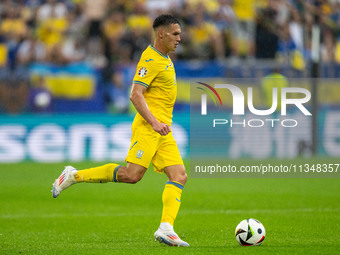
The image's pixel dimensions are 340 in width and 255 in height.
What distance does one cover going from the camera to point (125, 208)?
1072cm

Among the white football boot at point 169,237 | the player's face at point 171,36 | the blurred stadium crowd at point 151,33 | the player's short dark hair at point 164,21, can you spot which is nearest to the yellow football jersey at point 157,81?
the player's face at point 171,36

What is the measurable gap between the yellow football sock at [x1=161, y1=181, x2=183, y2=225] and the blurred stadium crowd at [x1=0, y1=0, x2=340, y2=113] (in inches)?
460

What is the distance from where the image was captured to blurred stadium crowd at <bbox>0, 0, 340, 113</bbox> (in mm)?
19156

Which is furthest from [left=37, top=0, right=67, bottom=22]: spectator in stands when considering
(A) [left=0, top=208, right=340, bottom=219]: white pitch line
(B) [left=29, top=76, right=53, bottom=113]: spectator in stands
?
(A) [left=0, top=208, right=340, bottom=219]: white pitch line

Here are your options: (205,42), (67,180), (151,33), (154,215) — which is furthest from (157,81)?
(205,42)

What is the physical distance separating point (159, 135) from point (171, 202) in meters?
0.69

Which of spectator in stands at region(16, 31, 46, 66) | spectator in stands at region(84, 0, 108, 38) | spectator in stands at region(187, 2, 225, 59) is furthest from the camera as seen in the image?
spectator in stands at region(84, 0, 108, 38)

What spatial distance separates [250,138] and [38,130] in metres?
5.28

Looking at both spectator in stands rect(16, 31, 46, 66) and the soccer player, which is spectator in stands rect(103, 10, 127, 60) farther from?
the soccer player

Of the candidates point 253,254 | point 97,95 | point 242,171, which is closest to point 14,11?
point 97,95

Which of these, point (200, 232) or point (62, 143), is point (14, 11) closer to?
point (62, 143)

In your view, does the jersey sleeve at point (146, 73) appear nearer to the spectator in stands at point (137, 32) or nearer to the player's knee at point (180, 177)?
the player's knee at point (180, 177)

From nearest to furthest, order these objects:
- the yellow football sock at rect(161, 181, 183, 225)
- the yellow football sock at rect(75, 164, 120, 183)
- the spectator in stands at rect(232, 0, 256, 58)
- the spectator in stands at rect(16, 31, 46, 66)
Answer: the yellow football sock at rect(161, 181, 183, 225) → the yellow football sock at rect(75, 164, 120, 183) → the spectator in stands at rect(16, 31, 46, 66) → the spectator in stands at rect(232, 0, 256, 58)

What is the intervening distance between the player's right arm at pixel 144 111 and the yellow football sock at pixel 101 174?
77 cm
